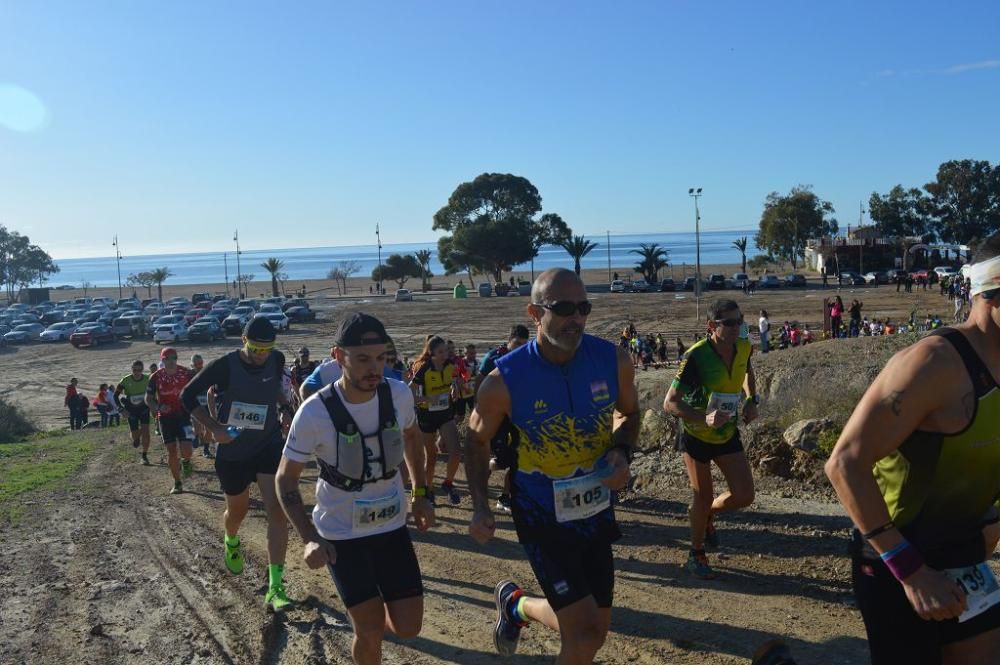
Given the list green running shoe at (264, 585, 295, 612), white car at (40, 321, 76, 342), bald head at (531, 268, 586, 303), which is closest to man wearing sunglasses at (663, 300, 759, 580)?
bald head at (531, 268, 586, 303)

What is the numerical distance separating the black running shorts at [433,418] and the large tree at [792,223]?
90153 mm

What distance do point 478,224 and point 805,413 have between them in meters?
83.4

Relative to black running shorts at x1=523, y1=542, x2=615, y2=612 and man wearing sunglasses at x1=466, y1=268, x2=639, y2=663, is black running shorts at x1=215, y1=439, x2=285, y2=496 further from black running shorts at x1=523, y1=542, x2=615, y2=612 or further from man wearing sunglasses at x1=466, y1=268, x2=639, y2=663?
black running shorts at x1=523, y1=542, x2=615, y2=612

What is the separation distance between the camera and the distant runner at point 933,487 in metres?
2.66

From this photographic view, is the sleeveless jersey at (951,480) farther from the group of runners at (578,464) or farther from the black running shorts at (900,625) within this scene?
the black running shorts at (900,625)

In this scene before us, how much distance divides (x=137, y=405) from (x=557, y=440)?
11.3m

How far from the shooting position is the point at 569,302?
380 cm

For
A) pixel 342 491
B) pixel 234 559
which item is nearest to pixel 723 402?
pixel 342 491

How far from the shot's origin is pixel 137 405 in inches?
527

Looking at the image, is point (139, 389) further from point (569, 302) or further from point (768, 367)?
point (569, 302)

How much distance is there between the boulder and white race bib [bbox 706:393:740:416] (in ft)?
8.41

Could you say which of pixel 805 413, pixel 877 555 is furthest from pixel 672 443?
pixel 877 555

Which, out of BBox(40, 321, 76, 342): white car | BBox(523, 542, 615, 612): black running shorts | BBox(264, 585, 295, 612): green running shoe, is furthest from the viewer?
BBox(40, 321, 76, 342): white car

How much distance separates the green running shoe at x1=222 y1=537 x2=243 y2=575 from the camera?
6.70 meters
